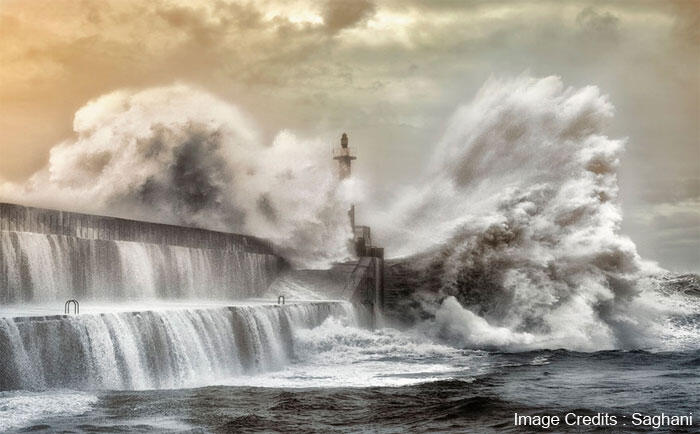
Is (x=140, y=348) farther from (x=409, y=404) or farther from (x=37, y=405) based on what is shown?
(x=409, y=404)

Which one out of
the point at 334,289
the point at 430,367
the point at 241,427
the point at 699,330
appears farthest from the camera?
the point at 699,330

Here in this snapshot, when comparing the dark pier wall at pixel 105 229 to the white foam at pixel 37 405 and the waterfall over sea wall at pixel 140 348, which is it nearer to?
the waterfall over sea wall at pixel 140 348

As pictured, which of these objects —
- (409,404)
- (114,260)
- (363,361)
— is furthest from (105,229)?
(409,404)

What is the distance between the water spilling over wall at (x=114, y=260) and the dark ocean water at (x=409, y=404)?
6073 mm

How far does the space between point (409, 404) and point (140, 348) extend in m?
4.52

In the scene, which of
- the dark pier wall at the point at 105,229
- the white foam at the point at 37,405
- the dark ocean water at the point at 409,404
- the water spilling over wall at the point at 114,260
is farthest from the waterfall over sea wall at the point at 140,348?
the dark pier wall at the point at 105,229

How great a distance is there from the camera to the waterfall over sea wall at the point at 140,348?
13430mm

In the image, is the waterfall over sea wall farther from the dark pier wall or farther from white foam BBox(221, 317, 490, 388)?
the dark pier wall

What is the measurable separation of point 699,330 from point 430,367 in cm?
1887

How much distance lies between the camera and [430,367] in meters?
20.5

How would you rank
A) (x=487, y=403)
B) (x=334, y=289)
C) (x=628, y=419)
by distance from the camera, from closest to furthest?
(x=628, y=419)
(x=487, y=403)
(x=334, y=289)

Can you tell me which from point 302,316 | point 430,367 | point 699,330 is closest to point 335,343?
point 302,316

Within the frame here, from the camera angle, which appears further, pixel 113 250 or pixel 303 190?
pixel 303 190

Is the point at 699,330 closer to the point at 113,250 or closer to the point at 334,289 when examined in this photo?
the point at 334,289
